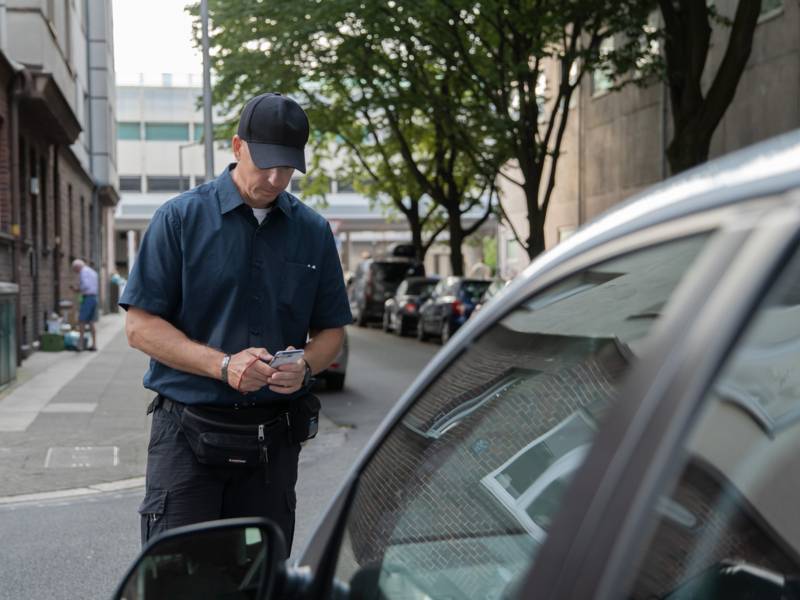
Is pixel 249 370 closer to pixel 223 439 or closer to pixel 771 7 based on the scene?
pixel 223 439

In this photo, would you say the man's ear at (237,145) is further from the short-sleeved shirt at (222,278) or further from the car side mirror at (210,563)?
the car side mirror at (210,563)

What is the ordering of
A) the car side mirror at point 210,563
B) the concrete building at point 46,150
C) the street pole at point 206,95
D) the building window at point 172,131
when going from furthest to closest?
the building window at point 172,131 → the street pole at point 206,95 → the concrete building at point 46,150 → the car side mirror at point 210,563

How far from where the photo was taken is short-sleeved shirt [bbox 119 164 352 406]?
10.7 feet

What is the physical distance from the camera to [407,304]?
1185 inches

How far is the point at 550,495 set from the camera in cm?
189

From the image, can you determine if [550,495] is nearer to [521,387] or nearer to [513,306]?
[521,387]

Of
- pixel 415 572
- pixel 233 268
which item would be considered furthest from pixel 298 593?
pixel 233 268

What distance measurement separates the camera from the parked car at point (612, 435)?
3.74ft

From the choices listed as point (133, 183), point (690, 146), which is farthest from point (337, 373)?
point (133, 183)

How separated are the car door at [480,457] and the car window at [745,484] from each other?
21cm

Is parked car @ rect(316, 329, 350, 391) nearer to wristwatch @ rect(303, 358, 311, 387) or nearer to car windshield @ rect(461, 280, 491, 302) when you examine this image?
car windshield @ rect(461, 280, 491, 302)

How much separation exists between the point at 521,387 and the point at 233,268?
1.45 m

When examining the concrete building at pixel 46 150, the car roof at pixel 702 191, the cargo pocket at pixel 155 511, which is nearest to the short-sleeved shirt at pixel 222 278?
the cargo pocket at pixel 155 511

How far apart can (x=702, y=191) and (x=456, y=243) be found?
32.4m
